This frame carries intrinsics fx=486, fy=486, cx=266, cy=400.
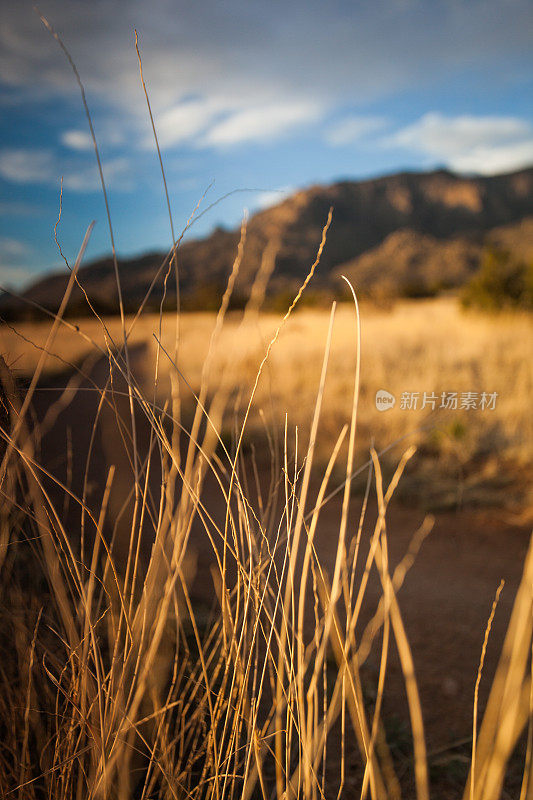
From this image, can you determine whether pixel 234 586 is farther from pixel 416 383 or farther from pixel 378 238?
pixel 378 238

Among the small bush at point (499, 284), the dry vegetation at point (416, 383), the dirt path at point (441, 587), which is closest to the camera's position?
the dirt path at point (441, 587)

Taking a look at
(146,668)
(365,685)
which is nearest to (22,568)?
(365,685)

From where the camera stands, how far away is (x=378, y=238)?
146 ft

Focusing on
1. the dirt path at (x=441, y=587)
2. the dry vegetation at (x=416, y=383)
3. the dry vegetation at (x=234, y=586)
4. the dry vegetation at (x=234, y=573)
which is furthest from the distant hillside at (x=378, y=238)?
the dirt path at (x=441, y=587)

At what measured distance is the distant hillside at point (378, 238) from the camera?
28.3 metres

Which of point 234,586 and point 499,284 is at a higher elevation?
point 499,284

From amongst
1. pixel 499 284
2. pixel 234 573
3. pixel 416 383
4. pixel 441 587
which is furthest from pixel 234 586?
pixel 499 284

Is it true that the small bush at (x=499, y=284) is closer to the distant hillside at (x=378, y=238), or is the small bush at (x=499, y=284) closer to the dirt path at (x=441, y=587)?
the distant hillside at (x=378, y=238)

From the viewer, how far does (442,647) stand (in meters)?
2.44

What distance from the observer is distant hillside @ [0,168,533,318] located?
28.3 m

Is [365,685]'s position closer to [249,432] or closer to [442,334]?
[249,432]

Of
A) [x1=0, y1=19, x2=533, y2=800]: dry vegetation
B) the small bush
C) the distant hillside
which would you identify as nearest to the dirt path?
[x1=0, y1=19, x2=533, y2=800]: dry vegetation

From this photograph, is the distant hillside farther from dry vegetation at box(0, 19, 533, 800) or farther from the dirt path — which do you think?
the dirt path

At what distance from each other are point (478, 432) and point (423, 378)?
1.83m
